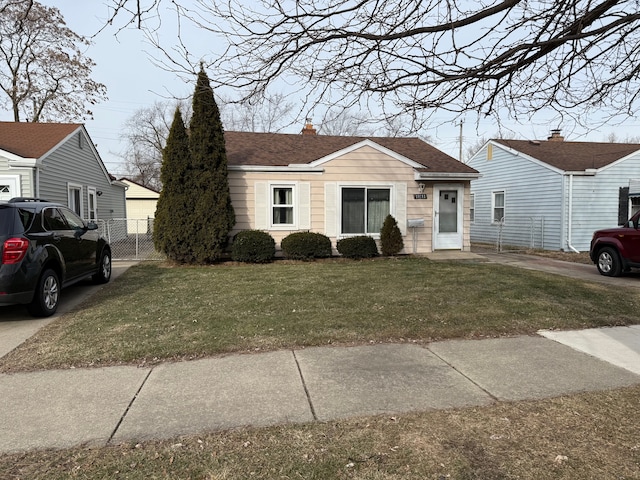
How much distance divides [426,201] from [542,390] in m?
→ 10.8

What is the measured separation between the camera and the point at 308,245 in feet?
40.7

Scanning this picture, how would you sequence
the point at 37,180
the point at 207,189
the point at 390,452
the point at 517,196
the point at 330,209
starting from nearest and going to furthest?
the point at 390,452, the point at 207,189, the point at 37,180, the point at 330,209, the point at 517,196

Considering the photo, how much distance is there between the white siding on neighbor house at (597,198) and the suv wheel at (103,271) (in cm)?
1547

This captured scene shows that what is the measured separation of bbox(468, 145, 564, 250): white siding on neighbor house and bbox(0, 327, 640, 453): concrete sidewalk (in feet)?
38.4

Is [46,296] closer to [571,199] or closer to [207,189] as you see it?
[207,189]

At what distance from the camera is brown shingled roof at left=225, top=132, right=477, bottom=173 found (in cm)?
1348

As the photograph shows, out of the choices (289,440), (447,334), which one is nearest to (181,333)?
(289,440)

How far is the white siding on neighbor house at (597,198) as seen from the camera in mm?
15828

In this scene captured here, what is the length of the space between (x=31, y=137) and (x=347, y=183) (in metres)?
11.3

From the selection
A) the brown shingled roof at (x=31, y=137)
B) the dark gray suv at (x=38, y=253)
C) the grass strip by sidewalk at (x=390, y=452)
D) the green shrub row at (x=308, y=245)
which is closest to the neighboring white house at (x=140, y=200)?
the brown shingled roof at (x=31, y=137)

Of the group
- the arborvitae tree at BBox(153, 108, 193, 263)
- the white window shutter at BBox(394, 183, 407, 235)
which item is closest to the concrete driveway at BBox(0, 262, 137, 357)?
the arborvitae tree at BBox(153, 108, 193, 263)

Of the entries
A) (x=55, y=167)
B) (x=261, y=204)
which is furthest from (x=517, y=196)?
(x=55, y=167)

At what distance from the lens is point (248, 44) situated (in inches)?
158

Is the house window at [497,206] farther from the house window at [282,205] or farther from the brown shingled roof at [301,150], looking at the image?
the house window at [282,205]
